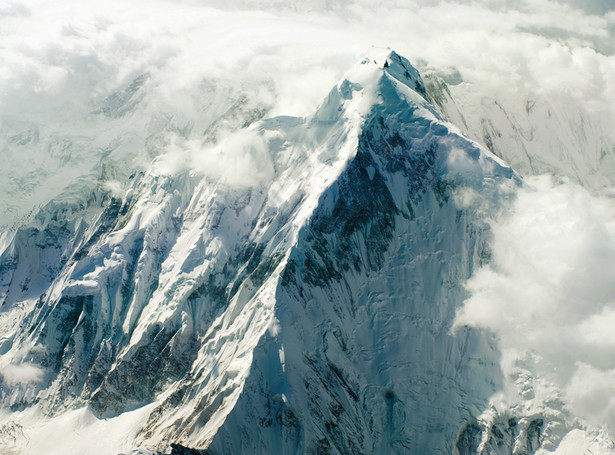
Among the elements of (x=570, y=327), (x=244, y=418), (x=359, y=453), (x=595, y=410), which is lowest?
(x=359, y=453)

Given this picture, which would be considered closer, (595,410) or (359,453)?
(595,410)

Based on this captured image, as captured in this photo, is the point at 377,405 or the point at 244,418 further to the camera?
the point at 377,405

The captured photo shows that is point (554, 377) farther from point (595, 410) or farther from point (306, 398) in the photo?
point (306, 398)

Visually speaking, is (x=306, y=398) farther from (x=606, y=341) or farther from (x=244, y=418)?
(x=606, y=341)

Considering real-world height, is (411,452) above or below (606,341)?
below

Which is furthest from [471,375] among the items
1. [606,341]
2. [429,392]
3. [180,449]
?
[180,449]

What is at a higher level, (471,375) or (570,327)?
(570,327)

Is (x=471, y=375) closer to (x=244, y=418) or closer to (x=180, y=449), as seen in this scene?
(x=244, y=418)

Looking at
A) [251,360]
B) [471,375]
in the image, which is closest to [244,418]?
[251,360]
